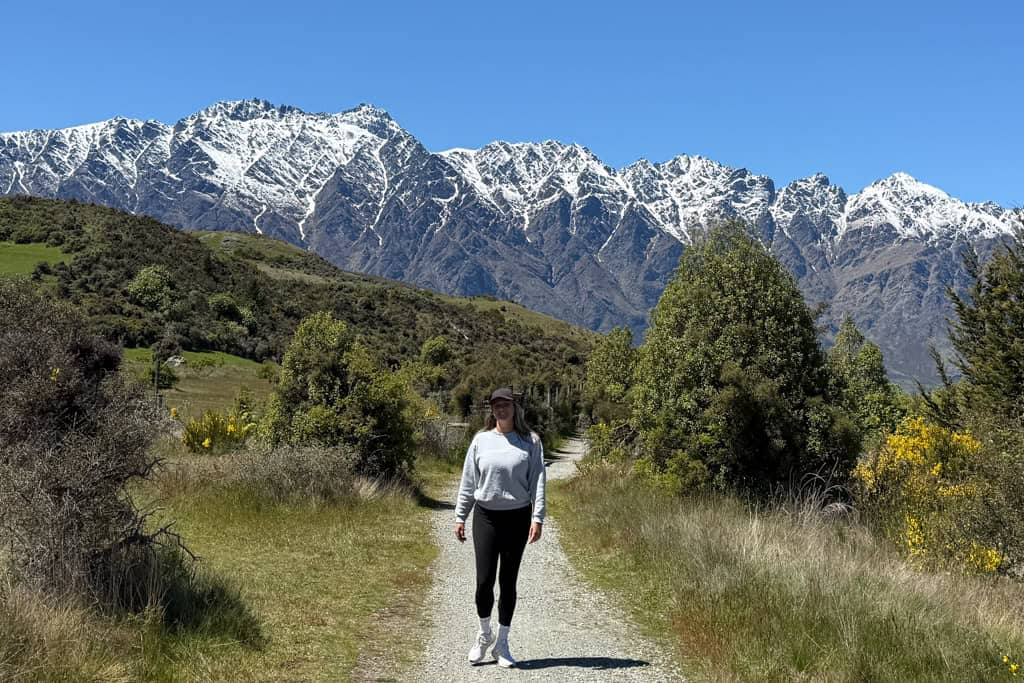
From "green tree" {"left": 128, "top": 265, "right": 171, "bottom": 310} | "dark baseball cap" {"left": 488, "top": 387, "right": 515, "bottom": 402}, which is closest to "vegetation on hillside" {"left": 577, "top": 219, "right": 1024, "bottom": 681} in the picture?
"dark baseball cap" {"left": 488, "top": 387, "right": 515, "bottom": 402}

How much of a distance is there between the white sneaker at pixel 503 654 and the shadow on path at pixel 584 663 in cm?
8

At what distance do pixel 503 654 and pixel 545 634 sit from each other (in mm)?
1063

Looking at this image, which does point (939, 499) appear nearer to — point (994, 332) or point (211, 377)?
point (994, 332)

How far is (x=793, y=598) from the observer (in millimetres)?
7617

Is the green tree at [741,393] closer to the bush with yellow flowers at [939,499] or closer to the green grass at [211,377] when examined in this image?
the bush with yellow flowers at [939,499]

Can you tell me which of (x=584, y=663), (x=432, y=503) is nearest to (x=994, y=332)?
(x=432, y=503)

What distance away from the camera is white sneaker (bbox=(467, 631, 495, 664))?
678cm

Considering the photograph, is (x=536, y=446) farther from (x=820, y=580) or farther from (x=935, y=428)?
(x=935, y=428)

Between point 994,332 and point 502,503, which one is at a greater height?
point 994,332

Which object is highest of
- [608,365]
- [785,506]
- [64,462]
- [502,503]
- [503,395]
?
[608,365]

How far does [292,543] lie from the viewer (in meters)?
10.9

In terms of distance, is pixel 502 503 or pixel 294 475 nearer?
pixel 502 503

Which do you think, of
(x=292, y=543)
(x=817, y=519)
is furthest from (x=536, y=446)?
(x=817, y=519)

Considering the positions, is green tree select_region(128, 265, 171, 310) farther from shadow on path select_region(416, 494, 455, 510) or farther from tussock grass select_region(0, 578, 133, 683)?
tussock grass select_region(0, 578, 133, 683)
